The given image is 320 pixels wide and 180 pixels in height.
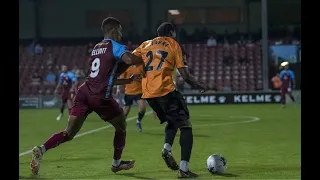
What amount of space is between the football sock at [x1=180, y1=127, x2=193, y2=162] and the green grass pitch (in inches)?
15.1

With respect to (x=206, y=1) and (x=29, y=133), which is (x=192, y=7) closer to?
(x=206, y=1)

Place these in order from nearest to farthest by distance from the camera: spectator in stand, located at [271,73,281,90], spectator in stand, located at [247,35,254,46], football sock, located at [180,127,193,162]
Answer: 1. football sock, located at [180,127,193,162]
2. spectator in stand, located at [271,73,281,90]
3. spectator in stand, located at [247,35,254,46]

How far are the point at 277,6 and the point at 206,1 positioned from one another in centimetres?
523

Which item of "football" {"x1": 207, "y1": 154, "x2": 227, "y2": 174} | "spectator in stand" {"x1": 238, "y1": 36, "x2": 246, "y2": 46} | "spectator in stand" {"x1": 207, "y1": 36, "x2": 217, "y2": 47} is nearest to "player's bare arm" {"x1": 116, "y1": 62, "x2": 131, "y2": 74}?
"football" {"x1": 207, "y1": 154, "x2": 227, "y2": 174}

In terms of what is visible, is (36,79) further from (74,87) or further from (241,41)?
(74,87)

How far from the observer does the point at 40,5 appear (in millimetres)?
48281

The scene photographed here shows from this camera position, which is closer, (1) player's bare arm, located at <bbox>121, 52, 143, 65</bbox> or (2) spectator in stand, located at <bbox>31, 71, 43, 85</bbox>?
(1) player's bare arm, located at <bbox>121, 52, 143, 65</bbox>

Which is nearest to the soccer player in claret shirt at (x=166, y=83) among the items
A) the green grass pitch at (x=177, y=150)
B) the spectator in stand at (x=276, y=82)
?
the green grass pitch at (x=177, y=150)

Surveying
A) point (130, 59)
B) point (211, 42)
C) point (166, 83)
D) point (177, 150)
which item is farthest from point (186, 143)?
point (211, 42)

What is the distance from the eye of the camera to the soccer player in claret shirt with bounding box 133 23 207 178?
983 centimetres

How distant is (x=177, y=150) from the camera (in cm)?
1356

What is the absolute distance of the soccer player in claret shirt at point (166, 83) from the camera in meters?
9.83

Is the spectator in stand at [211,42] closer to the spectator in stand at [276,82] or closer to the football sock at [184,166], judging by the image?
the spectator in stand at [276,82]

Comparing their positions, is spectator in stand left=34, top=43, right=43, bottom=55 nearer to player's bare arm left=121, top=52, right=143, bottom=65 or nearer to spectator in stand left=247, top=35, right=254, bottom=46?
spectator in stand left=247, top=35, right=254, bottom=46
